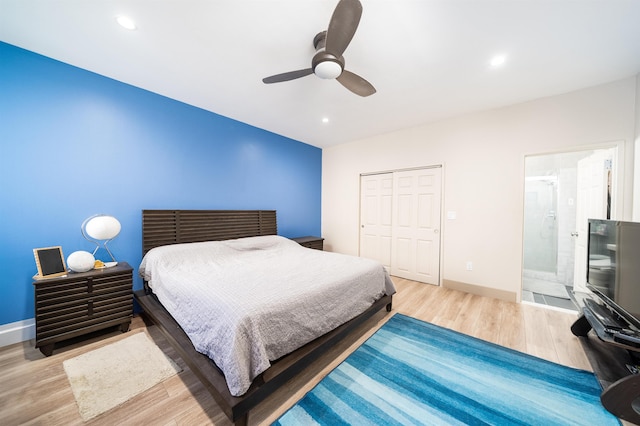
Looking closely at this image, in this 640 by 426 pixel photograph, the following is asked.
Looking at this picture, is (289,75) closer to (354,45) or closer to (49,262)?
(354,45)

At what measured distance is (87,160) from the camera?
236 cm

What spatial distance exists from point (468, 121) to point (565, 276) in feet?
10.5

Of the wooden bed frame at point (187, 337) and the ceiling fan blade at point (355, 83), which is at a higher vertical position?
Answer: the ceiling fan blade at point (355, 83)

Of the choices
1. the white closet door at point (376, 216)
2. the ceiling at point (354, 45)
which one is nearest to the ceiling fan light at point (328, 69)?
the ceiling at point (354, 45)

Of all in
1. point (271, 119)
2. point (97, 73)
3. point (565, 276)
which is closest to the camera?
point (97, 73)

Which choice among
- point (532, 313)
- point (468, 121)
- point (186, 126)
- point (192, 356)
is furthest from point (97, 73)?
point (532, 313)

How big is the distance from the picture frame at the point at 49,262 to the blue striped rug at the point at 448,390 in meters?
2.40

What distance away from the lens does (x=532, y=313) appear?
106 inches

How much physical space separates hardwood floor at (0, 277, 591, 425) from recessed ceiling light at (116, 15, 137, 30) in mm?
2729

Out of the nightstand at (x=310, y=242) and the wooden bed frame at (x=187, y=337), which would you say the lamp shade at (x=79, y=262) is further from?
the nightstand at (x=310, y=242)

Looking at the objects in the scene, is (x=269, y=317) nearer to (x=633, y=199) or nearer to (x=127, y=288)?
(x=127, y=288)

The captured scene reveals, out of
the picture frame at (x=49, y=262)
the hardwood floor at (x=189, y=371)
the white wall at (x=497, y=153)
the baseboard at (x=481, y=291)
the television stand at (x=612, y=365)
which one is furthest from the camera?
the baseboard at (x=481, y=291)

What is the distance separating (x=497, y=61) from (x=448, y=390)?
2.86m

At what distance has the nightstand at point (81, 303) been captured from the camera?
1850 mm
